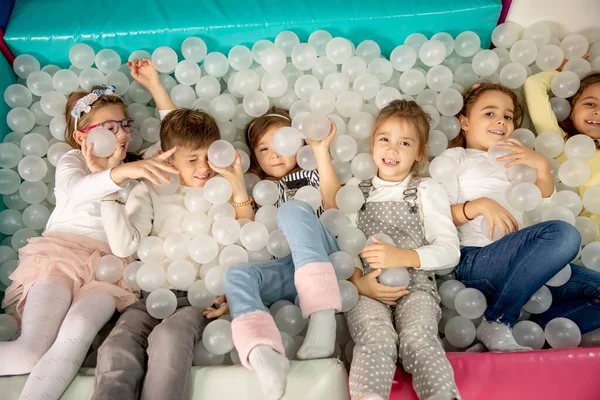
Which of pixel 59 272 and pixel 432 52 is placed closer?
pixel 59 272

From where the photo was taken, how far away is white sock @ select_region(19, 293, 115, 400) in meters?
1.23

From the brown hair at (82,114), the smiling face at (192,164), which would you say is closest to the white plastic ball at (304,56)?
the smiling face at (192,164)

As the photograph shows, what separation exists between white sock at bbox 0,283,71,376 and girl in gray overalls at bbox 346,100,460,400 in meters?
0.74

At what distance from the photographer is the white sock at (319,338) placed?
128cm

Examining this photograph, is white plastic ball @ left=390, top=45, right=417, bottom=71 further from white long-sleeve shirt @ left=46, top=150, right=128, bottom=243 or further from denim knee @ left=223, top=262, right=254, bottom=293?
white long-sleeve shirt @ left=46, top=150, right=128, bottom=243

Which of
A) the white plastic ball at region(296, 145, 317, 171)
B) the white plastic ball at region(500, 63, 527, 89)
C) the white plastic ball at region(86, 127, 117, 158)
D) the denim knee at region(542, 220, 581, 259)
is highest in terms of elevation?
the white plastic ball at region(500, 63, 527, 89)

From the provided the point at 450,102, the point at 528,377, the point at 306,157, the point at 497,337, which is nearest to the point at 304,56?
the point at 306,157

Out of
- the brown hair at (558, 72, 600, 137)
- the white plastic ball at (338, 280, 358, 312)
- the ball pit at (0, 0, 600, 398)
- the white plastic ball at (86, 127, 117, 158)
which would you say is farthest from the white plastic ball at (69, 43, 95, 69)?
the brown hair at (558, 72, 600, 137)

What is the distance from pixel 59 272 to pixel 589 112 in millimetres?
1667

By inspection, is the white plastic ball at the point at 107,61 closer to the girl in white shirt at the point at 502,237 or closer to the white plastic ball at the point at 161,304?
the white plastic ball at the point at 161,304

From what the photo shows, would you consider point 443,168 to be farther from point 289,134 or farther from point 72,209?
point 72,209

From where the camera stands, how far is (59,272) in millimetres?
1472

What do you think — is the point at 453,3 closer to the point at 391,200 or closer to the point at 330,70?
the point at 330,70

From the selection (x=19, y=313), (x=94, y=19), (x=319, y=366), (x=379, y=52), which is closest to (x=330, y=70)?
(x=379, y=52)
